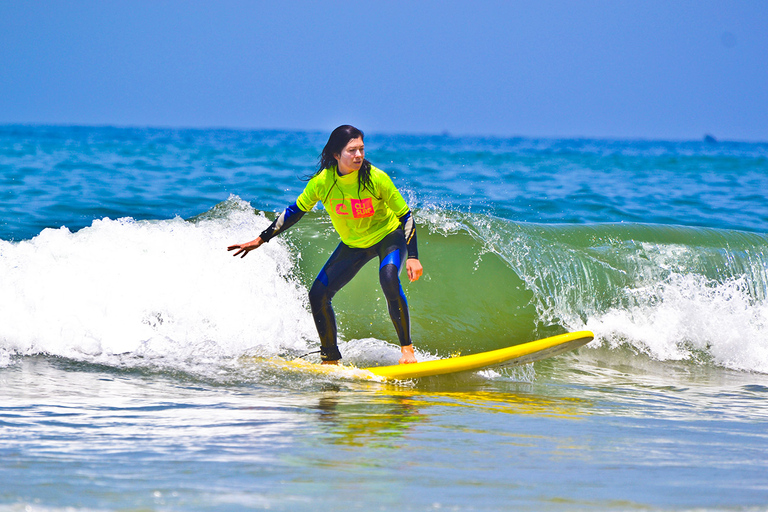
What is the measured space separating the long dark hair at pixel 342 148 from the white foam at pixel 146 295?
1830mm

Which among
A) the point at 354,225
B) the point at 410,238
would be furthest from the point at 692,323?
the point at 354,225

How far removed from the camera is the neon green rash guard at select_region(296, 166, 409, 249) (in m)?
4.35

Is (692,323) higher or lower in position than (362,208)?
lower

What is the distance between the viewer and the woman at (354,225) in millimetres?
4297

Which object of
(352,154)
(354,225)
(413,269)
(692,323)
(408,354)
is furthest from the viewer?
(692,323)

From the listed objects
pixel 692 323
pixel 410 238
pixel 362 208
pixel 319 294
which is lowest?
pixel 692 323

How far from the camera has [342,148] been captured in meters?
4.21

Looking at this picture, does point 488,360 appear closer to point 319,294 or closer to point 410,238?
point 410,238

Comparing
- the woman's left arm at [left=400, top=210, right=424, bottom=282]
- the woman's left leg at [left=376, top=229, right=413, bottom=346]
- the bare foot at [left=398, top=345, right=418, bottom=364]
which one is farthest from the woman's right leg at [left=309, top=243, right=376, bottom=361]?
the bare foot at [left=398, top=345, right=418, bottom=364]

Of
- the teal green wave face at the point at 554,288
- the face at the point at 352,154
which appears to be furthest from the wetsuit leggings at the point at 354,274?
the teal green wave face at the point at 554,288

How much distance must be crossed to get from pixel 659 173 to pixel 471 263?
17.2 meters

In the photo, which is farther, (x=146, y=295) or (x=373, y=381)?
(x=146, y=295)

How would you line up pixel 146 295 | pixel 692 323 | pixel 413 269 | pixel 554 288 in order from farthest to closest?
pixel 554 288
pixel 692 323
pixel 146 295
pixel 413 269

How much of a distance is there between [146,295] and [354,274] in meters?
2.52
